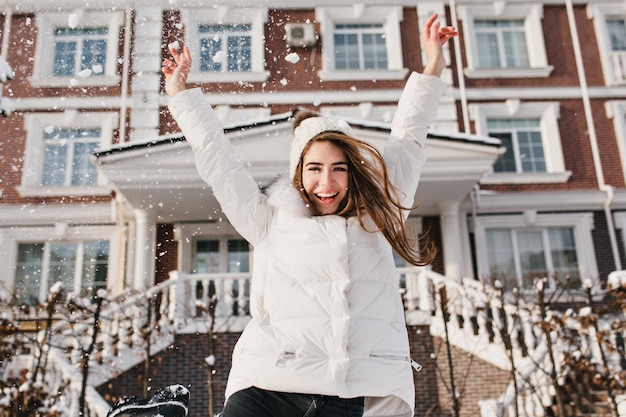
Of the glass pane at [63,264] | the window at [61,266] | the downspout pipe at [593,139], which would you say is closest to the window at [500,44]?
the downspout pipe at [593,139]

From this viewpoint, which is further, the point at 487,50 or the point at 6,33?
the point at 487,50

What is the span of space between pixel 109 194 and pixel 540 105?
956cm

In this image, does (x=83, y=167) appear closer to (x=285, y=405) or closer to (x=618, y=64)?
(x=285, y=405)

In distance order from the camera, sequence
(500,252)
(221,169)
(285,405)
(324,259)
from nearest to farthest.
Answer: (285,405)
(324,259)
(221,169)
(500,252)

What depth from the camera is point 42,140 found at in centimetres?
1238

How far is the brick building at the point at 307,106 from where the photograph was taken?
11.5 metres

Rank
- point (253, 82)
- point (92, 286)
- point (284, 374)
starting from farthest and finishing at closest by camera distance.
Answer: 1. point (253, 82)
2. point (92, 286)
3. point (284, 374)

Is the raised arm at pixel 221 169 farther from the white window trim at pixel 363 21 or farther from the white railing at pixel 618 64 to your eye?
the white railing at pixel 618 64

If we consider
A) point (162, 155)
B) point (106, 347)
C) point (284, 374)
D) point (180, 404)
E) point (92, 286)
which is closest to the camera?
point (284, 374)

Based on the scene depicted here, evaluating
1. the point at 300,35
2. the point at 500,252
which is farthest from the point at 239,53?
the point at 500,252

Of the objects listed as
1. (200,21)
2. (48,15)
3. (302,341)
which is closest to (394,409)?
(302,341)

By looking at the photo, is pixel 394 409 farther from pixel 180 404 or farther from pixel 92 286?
pixel 92 286

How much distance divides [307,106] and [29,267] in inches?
259

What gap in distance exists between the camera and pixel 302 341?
1910 mm
